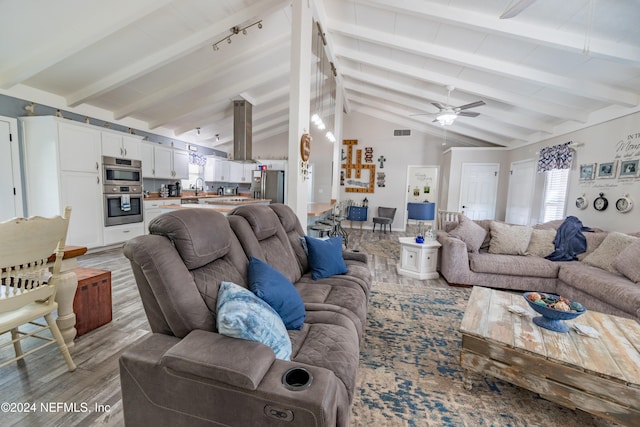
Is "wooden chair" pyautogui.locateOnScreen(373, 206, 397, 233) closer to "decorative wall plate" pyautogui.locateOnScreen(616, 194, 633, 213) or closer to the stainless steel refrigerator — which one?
the stainless steel refrigerator

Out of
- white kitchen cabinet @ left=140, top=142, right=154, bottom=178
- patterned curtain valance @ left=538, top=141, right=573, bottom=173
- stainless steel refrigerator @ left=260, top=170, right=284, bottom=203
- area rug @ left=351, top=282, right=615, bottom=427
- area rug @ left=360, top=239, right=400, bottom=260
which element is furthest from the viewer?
stainless steel refrigerator @ left=260, top=170, right=284, bottom=203

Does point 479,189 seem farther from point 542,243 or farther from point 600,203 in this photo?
point 542,243

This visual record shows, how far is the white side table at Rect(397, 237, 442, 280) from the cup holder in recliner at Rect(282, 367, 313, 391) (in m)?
3.02

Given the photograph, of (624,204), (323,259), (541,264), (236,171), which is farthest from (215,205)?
(624,204)

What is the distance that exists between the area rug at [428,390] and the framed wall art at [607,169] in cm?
318

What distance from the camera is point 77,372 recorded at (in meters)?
1.71

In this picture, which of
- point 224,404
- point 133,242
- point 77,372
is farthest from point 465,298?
point 77,372

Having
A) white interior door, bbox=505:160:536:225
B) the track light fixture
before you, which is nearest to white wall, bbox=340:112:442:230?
white interior door, bbox=505:160:536:225

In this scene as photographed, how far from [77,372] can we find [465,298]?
3.50 m

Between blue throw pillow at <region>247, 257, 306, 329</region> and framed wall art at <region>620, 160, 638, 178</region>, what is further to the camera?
framed wall art at <region>620, 160, 638, 178</region>

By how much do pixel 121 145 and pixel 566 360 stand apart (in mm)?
6172

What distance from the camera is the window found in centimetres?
444

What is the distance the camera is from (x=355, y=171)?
8336mm

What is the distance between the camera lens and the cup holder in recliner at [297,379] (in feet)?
2.93
